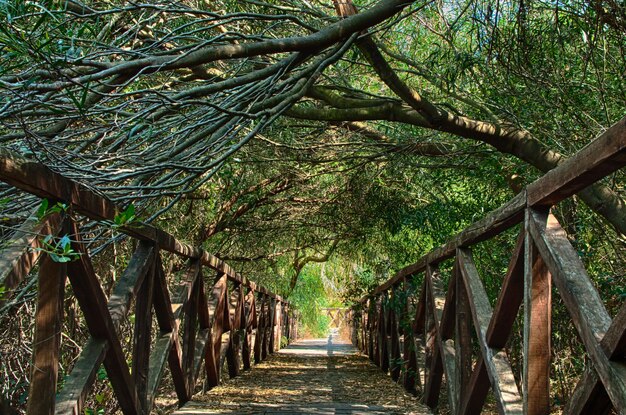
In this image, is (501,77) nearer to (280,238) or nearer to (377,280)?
(377,280)

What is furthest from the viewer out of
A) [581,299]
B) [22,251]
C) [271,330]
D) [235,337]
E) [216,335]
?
[271,330]

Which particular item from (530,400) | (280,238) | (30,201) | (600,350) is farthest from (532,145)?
(280,238)

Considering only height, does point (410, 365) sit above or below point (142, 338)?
below

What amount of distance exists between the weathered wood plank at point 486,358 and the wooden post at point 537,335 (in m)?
0.31

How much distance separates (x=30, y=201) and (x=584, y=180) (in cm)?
177

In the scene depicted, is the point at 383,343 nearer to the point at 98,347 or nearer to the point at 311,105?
the point at 311,105

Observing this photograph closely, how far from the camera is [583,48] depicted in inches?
194

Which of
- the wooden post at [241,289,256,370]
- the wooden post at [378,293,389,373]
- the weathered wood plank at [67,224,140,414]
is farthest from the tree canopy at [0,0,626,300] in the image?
the wooden post at [378,293,389,373]

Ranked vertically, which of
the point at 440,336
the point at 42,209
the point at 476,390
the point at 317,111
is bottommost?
the point at 476,390

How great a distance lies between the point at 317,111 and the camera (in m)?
4.74

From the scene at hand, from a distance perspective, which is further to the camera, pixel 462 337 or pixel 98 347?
pixel 462 337

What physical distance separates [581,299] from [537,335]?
45 cm

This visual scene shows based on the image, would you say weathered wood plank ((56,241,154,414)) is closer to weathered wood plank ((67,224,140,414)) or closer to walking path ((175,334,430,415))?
weathered wood plank ((67,224,140,414))

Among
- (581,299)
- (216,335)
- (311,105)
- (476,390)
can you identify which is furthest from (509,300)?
(216,335)
